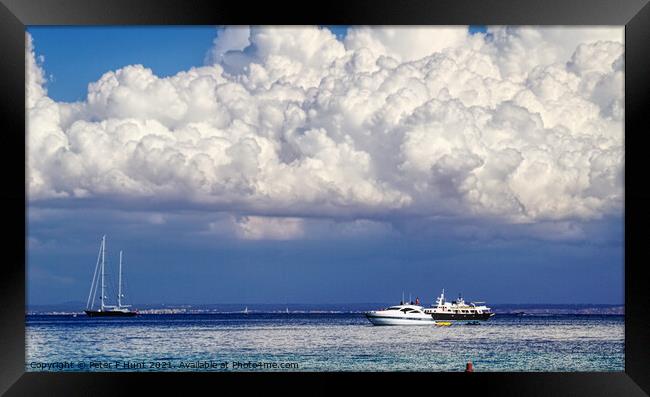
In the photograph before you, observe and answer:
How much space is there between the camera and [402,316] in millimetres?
31516

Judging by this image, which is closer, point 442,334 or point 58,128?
point 58,128

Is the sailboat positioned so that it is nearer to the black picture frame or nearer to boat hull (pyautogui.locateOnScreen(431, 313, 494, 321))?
boat hull (pyautogui.locateOnScreen(431, 313, 494, 321))

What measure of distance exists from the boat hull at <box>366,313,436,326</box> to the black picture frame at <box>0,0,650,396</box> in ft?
79.7

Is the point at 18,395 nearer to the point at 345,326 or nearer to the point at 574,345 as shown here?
the point at 574,345

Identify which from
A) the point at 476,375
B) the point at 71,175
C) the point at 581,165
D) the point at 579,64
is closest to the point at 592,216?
the point at 581,165

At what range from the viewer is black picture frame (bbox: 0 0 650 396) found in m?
6.20

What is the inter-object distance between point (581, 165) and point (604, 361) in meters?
6.25

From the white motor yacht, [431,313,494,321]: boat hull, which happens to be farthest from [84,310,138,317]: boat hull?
[431,313,494,321]: boat hull

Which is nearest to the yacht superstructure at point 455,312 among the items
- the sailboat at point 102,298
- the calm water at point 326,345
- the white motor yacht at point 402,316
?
the white motor yacht at point 402,316

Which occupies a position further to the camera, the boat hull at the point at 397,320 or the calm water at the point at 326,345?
the boat hull at the point at 397,320

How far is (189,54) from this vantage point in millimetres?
33812

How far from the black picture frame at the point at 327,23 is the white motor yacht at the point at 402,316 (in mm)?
24329

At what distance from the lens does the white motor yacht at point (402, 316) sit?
30922 millimetres

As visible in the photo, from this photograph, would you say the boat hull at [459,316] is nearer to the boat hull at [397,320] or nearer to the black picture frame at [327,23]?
the boat hull at [397,320]
